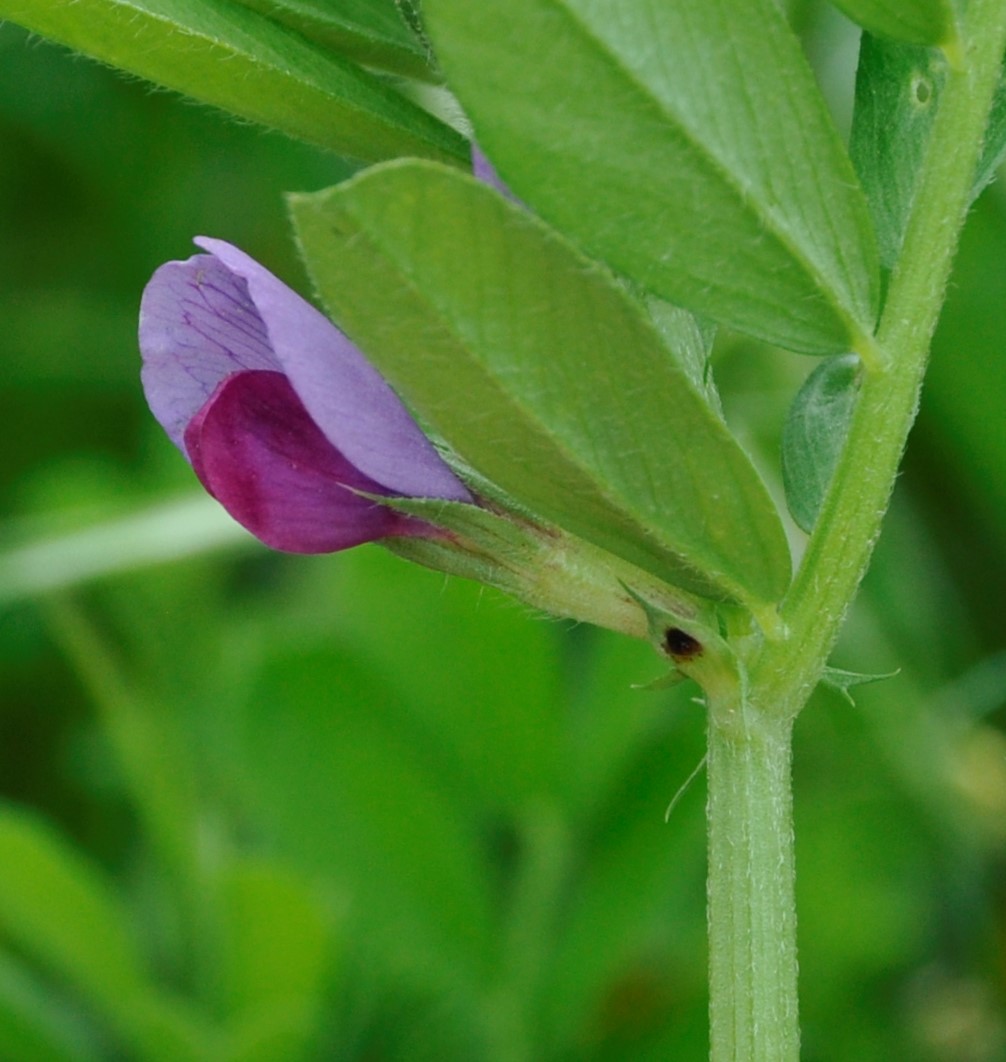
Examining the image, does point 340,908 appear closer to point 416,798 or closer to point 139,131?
point 416,798

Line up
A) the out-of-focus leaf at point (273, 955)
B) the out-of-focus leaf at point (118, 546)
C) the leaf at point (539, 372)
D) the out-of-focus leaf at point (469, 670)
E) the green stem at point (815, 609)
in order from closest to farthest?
the leaf at point (539, 372), the green stem at point (815, 609), the out-of-focus leaf at point (273, 955), the out-of-focus leaf at point (469, 670), the out-of-focus leaf at point (118, 546)

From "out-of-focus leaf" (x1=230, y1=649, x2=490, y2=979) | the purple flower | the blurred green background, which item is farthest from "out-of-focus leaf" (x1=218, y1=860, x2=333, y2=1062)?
the purple flower

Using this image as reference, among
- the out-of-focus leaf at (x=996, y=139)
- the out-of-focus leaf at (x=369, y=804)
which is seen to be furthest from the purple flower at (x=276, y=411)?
the out-of-focus leaf at (x=369, y=804)

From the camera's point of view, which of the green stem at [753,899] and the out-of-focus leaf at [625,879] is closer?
the green stem at [753,899]

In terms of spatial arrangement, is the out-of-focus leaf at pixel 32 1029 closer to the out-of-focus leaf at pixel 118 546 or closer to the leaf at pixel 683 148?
the out-of-focus leaf at pixel 118 546

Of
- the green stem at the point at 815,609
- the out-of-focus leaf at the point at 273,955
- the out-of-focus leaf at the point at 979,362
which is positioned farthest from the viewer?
the out-of-focus leaf at the point at 979,362

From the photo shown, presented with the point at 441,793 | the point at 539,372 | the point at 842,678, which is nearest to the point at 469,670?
the point at 441,793
